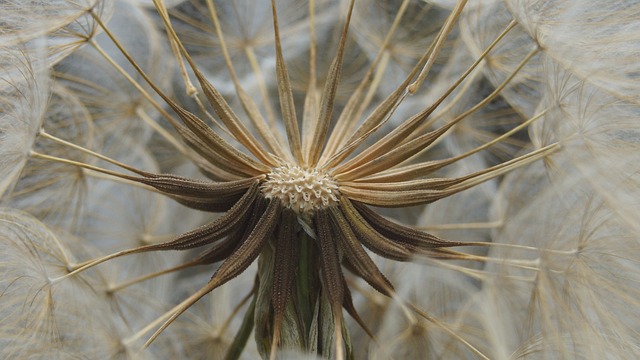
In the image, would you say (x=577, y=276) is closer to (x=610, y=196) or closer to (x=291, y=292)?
(x=610, y=196)

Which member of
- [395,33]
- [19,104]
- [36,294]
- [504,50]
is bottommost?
[36,294]

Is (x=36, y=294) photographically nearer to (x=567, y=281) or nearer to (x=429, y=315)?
(x=429, y=315)

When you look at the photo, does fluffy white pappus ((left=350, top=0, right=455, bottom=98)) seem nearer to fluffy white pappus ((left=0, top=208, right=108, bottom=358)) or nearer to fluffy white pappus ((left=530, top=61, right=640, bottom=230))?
fluffy white pappus ((left=530, top=61, right=640, bottom=230))

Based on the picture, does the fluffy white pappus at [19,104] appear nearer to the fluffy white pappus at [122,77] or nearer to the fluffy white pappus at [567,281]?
the fluffy white pappus at [122,77]

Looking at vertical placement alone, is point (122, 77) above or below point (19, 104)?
above

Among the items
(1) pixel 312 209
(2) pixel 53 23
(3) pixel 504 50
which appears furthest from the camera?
(3) pixel 504 50

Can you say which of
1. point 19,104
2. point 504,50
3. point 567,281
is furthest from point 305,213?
point 504,50

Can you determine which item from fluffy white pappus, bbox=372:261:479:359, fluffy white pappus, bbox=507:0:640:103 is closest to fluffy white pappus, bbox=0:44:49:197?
fluffy white pappus, bbox=372:261:479:359
